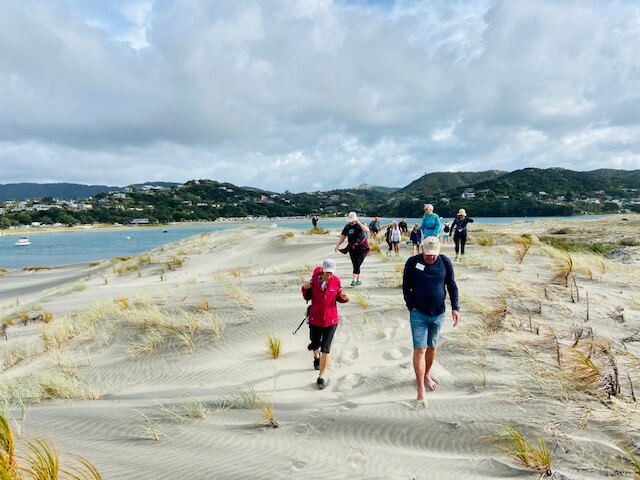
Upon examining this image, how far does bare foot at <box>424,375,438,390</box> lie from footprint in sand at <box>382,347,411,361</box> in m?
1.03

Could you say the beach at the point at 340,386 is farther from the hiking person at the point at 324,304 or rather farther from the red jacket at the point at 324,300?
the red jacket at the point at 324,300

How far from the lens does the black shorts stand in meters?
5.56

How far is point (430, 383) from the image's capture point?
517cm

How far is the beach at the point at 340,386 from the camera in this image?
12.4 ft

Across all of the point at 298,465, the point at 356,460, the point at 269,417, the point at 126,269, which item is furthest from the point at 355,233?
the point at 126,269

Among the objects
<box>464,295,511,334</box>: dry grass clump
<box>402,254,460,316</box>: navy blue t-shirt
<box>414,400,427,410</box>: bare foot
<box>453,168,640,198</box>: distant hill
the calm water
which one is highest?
<box>453,168,640,198</box>: distant hill

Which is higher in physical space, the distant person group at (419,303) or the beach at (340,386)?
the distant person group at (419,303)

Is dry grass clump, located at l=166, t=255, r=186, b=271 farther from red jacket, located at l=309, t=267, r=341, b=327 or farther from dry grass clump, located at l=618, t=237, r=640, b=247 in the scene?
dry grass clump, located at l=618, t=237, r=640, b=247

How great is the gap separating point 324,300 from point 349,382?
45.2 inches

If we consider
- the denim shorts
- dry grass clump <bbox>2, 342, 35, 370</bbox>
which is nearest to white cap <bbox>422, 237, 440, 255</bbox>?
the denim shorts

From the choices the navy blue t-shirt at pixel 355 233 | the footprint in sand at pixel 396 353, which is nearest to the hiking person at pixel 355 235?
the navy blue t-shirt at pixel 355 233

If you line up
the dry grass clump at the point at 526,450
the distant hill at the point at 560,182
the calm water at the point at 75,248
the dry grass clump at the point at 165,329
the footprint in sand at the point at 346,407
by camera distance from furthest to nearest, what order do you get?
the distant hill at the point at 560,182 < the calm water at the point at 75,248 < the dry grass clump at the point at 165,329 < the footprint in sand at the point at 346,407 < the dry grass clump at the point at 526,450

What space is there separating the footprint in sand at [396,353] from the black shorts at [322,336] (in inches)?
47.7

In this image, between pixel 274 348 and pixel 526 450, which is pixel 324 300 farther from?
pixel 526 450
